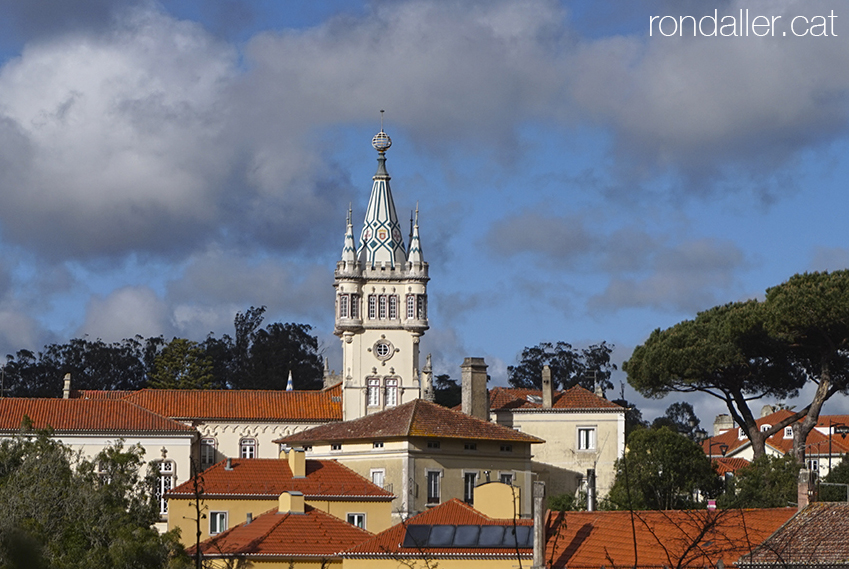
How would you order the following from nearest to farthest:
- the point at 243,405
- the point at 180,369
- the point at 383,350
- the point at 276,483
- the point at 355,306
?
the point at 276,483
the point at 243,405
the point at 383,350
the point at 355,306
the point at 180,369

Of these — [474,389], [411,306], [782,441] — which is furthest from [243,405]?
[782,441]

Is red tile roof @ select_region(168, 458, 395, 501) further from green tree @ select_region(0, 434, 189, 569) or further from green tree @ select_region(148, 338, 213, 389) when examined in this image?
green tree @ select_region(148, 338, 213, 389)

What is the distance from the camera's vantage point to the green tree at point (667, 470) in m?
54.3

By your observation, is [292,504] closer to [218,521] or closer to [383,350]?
[218,521]

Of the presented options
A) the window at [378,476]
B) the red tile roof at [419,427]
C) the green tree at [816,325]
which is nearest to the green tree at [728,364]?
the green tree at [816,325]

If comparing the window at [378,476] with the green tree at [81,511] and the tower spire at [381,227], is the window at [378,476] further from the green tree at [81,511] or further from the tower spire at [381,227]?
the tower spire at [381,227]

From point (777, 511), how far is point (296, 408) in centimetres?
4483

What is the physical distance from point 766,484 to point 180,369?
6830 centimetres

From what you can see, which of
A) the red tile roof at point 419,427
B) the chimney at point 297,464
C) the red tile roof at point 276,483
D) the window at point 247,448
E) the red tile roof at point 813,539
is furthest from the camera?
the window at point 247,448

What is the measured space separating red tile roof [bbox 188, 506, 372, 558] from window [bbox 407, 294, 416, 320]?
36.2 metres

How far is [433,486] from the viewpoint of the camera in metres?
55.2

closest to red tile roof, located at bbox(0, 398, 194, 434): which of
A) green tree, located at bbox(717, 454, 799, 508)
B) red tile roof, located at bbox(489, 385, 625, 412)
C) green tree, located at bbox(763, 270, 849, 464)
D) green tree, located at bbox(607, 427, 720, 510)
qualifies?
red tile roof, located at bbox(489, 385, 625, 412)

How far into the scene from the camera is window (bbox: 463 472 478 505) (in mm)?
55750

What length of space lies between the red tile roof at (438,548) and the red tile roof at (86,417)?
30853 millimetres
